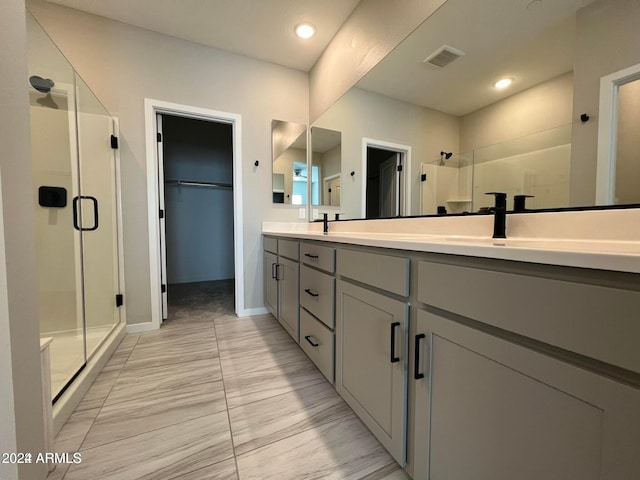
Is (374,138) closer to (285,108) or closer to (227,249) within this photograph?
(285,108)

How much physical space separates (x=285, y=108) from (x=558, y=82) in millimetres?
2344

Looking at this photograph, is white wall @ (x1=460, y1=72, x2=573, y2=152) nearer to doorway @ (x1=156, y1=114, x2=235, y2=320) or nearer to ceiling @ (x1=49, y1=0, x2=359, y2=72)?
ceiling @ (x1=49, y1=0, x2=359, y2=72)

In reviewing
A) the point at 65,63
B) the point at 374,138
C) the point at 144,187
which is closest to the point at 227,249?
the point at 144,187

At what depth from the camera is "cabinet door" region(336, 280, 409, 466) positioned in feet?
2.73

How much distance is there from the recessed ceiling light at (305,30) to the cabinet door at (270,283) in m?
1.96

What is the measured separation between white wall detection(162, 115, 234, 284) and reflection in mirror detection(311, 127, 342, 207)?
202cm

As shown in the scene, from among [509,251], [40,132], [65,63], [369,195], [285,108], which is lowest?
[509,251]

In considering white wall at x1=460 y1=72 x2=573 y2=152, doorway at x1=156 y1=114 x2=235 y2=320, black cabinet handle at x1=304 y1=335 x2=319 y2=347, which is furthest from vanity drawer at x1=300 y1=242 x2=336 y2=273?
doorway at x1=156 y1=114 x2=235 y2=320

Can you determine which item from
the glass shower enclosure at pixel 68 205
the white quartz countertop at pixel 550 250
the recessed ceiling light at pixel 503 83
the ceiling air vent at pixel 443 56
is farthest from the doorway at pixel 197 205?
the recessed ceiling light at pixel 503 83

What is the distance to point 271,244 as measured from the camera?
7.59ft

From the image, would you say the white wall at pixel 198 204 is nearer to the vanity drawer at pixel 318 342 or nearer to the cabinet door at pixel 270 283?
the cabinet door at pixel 270 283

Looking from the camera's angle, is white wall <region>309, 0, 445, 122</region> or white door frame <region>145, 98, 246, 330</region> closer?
white wall <region>309, 0, 445, 122</region>

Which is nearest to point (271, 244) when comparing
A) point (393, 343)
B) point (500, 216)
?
point (393, 343)

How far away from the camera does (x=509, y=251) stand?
528mm
